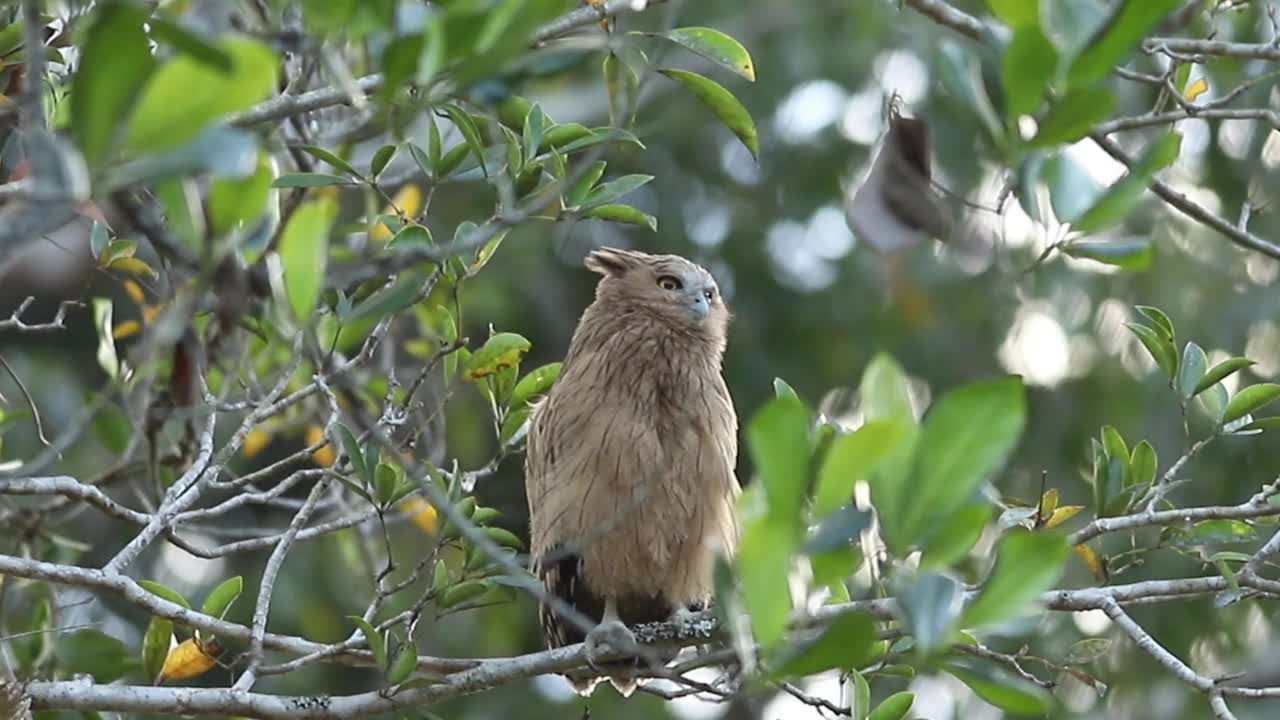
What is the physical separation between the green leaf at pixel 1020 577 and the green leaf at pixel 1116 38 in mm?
480

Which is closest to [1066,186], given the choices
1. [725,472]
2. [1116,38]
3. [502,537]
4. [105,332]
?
[1116,38]

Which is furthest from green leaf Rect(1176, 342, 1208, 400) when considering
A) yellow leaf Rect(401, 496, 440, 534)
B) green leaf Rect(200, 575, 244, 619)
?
green leaf Rect(200, 575, 244, 619)

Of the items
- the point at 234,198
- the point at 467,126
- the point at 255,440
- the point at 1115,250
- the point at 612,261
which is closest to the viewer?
the point at 234,198

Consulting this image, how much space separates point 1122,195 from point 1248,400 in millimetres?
1450

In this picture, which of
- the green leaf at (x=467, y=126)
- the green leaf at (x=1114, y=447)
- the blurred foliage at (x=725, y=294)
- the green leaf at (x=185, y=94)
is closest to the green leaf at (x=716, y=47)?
the blurred foliage at (x=725, y=294)

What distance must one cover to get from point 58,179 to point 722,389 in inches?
113

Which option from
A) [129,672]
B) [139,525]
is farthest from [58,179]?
[129,672]

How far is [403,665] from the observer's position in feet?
9.12

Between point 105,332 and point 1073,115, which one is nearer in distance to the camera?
point 1073,115

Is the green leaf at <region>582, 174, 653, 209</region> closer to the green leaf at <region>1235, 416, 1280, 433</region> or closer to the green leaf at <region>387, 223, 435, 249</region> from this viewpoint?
the green leaf at <region>387, 223, 435, 249</region>

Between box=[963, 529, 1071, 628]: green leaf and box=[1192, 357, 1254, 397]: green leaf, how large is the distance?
57.6 inches

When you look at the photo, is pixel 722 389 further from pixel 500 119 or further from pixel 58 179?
pixel 58 179

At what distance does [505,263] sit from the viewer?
7.20 meters

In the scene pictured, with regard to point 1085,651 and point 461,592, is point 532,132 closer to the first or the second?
point 461,592
